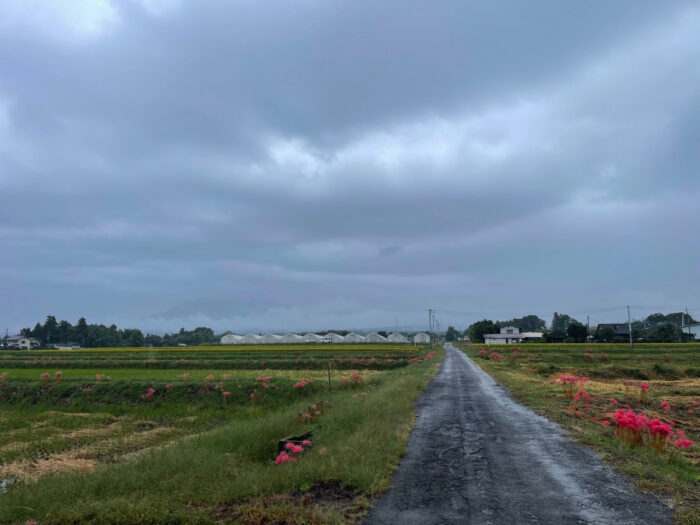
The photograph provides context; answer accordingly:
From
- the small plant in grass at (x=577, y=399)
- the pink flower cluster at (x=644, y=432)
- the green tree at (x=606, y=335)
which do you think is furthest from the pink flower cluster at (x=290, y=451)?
the green tree at (x=606, y=335)

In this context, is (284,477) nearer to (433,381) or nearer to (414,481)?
(414,481)

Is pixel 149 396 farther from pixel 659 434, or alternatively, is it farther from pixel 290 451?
pixel 659 434

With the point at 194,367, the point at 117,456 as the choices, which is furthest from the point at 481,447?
the point at 194,367

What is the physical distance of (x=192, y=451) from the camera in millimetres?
11484

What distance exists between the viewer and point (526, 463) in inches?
399

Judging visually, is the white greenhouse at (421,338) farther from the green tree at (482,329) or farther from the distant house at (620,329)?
the distant house at (620,329)

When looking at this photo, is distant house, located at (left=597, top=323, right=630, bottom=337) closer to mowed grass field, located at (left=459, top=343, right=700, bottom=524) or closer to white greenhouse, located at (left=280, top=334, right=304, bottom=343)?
white greenhouse, located at (left=280, top=334, right=304, bottom=343)

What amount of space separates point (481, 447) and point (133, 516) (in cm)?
850

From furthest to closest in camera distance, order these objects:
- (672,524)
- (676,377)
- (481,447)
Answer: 1. (676,377)
2. (481,447)
3. (672,524)

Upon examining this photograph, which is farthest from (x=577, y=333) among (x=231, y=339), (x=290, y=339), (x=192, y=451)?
(x=192, y=451)

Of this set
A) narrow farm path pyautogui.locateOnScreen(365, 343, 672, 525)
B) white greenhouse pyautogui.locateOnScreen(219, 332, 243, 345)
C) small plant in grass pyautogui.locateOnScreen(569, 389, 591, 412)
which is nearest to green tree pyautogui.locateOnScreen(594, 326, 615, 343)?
white greenhouse pyautogui.locateOnScreen(219, 332, 243, 345)

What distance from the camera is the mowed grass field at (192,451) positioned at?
25.4 ft

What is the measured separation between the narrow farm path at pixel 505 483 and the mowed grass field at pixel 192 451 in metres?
0.72

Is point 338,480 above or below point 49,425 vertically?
above
